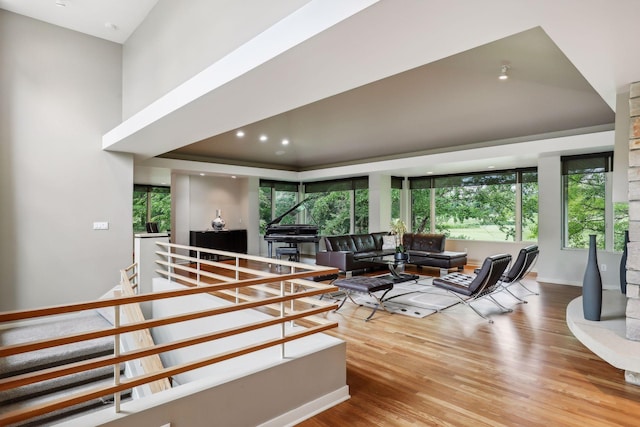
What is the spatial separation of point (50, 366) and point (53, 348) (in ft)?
0.87

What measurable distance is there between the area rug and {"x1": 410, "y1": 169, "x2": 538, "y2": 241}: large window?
3635mm

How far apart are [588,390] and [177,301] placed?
14.4 feet

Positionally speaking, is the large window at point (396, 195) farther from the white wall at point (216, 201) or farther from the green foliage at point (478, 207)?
the white wall at point (216, 201)

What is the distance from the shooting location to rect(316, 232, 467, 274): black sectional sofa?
708 centimetres

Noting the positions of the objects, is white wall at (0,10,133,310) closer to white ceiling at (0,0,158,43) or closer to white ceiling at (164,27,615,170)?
white ceiling at (0,0,158,43)

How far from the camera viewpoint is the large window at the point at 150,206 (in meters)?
12.3

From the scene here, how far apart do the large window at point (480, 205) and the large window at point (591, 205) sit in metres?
1.51

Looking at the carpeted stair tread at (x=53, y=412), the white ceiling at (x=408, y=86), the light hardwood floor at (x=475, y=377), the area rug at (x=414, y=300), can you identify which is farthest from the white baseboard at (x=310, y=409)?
the white ceiling at (x=408, y=86)

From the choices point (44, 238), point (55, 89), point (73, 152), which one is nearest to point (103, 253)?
point (44, 238)

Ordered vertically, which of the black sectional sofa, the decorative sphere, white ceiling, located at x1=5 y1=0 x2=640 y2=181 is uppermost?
white ceiling, located at x1=5 y1=0 x2=640 y2=181

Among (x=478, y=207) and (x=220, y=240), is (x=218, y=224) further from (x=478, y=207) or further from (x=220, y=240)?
(x=478, y=207)

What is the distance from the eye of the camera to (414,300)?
5.38 m

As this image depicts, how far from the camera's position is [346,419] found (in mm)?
2297

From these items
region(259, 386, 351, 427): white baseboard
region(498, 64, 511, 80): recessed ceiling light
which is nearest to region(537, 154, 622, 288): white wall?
region(498, 64, 511, 80): recessed ceiling light
